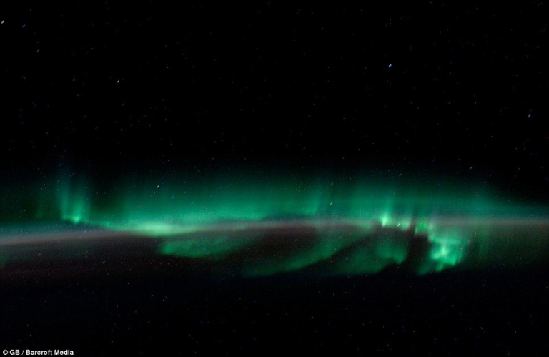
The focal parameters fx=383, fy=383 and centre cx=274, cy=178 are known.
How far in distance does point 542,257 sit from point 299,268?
7.61 ft

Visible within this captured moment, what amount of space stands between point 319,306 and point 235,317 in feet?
1.50

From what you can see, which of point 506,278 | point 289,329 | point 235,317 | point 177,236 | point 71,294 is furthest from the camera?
point 177,236

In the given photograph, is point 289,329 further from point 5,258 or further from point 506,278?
point 5,258

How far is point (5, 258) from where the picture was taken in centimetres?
326

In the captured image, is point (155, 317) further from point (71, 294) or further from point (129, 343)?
point (71, 294)

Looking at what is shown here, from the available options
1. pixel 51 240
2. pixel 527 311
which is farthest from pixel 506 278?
pixel 51 240

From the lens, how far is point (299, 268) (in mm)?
2770

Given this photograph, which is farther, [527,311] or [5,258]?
[5,258]

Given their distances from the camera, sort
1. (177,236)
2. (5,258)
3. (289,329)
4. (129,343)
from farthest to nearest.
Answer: (177,236)
(5,258)
(289,329)
(129,343)

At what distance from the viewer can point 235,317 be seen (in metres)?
1.85

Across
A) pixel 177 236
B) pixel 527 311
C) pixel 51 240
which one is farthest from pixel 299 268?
pixel 51 240

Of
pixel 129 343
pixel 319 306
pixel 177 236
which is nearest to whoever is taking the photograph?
pixel 129 343

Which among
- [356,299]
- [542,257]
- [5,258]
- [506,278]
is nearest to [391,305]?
[356,299]

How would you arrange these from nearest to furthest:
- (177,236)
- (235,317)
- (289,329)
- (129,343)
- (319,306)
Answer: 1. (129,343)
2. (289,329)
3. (235,317)
4. (319,306)
5. (177,236)
